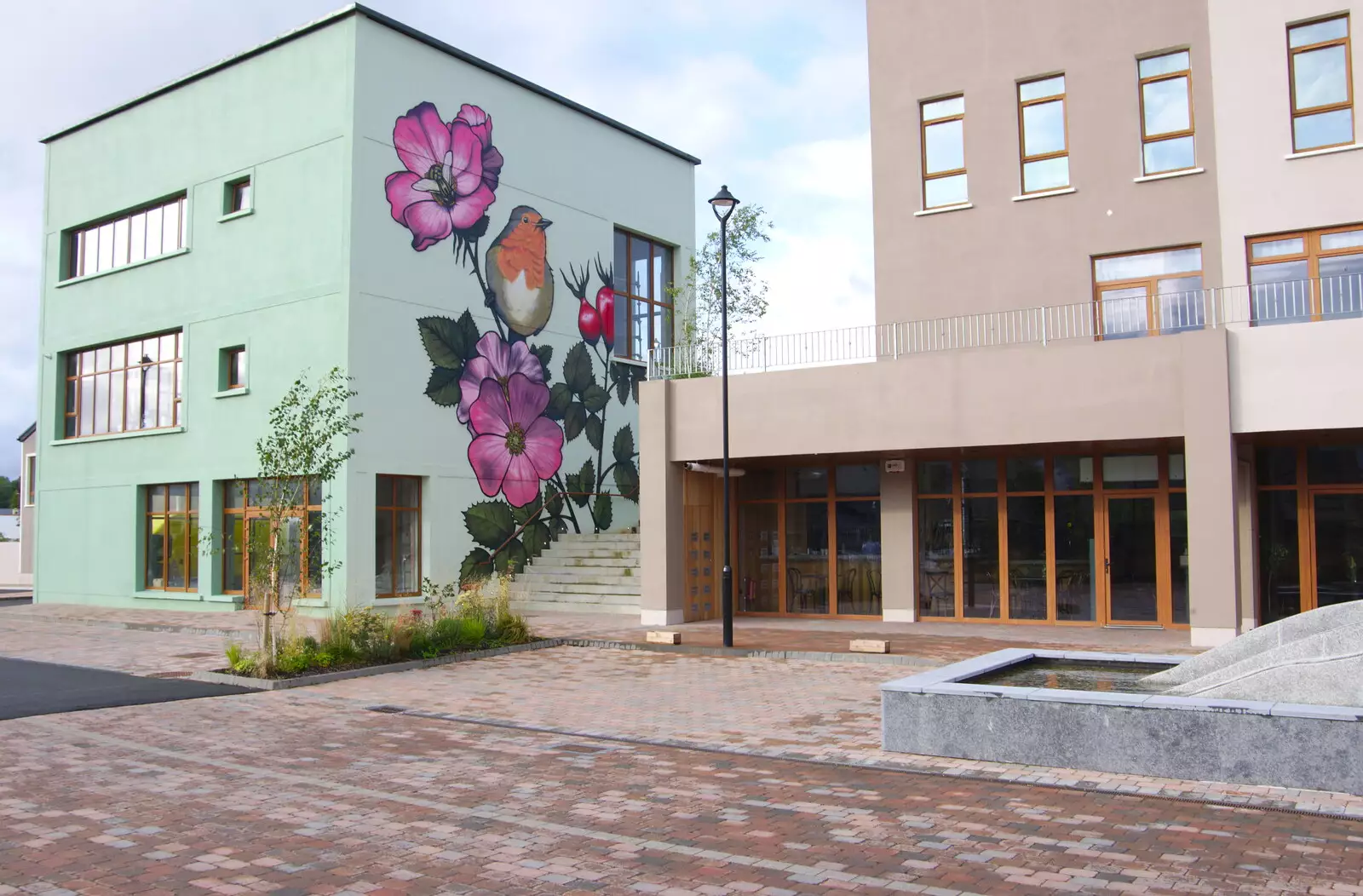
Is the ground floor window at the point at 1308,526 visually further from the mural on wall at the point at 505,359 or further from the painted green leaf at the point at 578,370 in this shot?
the painted green leaf at the point at 578,370

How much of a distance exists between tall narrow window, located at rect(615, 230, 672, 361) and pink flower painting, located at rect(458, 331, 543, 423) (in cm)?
364

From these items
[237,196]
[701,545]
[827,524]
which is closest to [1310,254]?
[827,524]

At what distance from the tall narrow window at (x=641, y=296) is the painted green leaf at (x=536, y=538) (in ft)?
18.8

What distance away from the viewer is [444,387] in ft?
84.4

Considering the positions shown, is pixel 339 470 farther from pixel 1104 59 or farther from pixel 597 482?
pixel 1104 59

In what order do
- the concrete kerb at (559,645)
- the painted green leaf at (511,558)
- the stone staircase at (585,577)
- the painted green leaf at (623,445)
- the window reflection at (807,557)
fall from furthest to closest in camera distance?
the painted green leaf at (623,445) < the painted green leaf at (511,558) < the stone staircase at (585,577) < the window reflection at (807,557) < the concrete kerb at (559,645)

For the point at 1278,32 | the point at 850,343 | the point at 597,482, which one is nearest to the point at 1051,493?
the point at 850,343

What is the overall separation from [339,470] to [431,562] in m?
3.31

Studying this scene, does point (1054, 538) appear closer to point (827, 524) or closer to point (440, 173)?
point (827, 524)

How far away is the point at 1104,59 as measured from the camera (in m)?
20.1

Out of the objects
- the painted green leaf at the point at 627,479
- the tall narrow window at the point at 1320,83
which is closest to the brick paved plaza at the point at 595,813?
the tall narrow window at the point at 1320,83

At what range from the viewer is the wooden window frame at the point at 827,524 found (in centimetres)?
2219

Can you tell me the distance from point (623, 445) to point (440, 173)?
887cm

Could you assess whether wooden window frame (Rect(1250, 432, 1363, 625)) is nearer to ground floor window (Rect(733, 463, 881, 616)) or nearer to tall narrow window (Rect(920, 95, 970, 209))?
ground floor window (Rect(733, 463, 881, 616))
